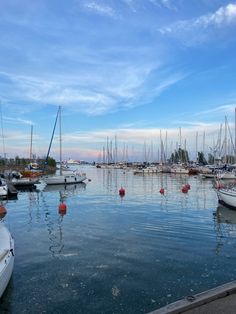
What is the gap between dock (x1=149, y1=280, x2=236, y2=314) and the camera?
6.88 meters

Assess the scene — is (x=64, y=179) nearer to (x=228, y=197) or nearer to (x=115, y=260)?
(x=228, y=197)

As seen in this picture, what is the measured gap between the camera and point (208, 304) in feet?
23.7

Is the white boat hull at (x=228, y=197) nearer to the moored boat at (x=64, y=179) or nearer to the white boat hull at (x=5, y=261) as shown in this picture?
the white boat hull at (x=5, y=261)

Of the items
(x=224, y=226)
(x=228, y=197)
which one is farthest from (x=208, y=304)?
(x=228, y=197)

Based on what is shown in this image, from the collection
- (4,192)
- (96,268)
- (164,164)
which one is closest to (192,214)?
(96,268)

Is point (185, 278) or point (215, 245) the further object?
point (215, 245)

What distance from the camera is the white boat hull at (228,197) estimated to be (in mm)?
28891

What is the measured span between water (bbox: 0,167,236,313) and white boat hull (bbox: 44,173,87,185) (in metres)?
33.3

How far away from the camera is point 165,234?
19.5m

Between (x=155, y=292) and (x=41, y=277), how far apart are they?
4037 millimetres

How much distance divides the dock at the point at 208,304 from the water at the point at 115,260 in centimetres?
296

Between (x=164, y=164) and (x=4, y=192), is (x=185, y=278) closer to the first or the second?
(x=4, y=192)

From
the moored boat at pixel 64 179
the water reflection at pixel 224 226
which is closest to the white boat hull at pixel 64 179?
the moored boat at pixel 64 179

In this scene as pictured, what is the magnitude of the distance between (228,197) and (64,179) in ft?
118
